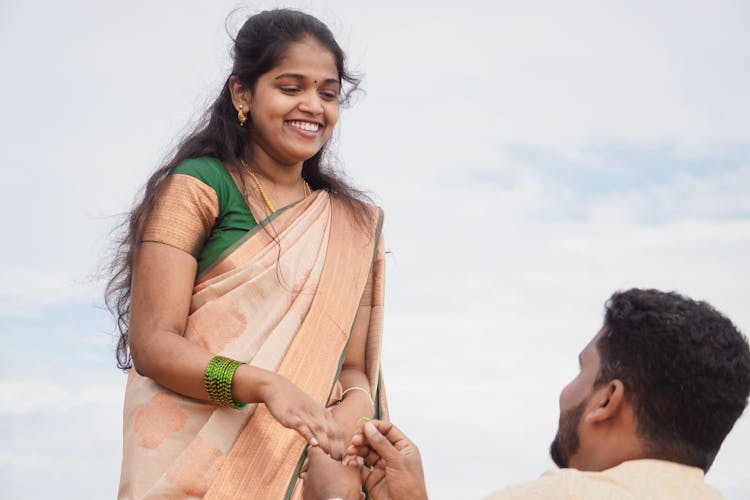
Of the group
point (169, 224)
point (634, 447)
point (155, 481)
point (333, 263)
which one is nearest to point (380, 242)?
point (333, 263)

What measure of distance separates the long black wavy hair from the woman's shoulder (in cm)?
7

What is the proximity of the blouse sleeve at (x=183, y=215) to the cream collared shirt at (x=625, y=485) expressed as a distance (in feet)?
7.32

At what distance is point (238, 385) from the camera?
16.2 feet

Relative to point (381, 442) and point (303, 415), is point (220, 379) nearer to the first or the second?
point (303, 415)

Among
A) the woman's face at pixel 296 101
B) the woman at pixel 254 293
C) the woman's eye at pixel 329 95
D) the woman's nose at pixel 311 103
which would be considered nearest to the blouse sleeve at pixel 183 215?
the woman at pixel 254 293

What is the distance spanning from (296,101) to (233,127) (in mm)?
421

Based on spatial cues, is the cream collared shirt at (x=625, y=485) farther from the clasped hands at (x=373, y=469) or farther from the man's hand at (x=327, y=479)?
the man's hand at (x=327, y=479)

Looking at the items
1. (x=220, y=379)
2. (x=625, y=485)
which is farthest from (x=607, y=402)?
(x=220, y=379)

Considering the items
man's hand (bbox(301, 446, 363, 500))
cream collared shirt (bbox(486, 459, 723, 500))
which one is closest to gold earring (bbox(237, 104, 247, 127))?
man's hand (bbox(301, 446, 363, 500))

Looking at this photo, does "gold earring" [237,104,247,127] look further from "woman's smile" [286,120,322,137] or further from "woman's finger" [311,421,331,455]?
"woman's finger" [311,421,331,455]

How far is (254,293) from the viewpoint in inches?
213

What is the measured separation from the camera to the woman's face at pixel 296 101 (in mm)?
5691

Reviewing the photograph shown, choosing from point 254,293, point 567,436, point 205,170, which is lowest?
point 567,436

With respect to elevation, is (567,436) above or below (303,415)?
above
